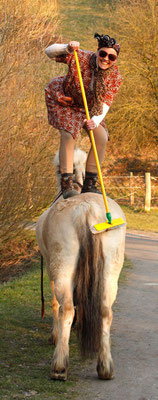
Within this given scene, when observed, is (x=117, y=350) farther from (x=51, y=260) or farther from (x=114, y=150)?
(x=114, y=150)

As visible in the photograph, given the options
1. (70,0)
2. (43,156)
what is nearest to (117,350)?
(43,156)

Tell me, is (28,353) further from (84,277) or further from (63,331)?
(84,277)

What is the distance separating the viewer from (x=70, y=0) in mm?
63281

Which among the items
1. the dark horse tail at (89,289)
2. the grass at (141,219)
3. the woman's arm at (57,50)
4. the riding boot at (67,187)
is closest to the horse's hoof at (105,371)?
the dark horse tail at (89,289)

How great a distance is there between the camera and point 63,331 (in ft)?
14.3

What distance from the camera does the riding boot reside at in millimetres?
4819

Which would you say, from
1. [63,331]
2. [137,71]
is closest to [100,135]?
[63,331]

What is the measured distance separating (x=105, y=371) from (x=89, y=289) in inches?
27.5

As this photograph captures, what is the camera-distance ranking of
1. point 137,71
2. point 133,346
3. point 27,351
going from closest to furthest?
1. point 27,351
2. point 133,346
3. point 137,71

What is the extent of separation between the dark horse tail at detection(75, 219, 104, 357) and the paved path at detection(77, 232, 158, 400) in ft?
1.09

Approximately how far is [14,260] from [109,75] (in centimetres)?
818

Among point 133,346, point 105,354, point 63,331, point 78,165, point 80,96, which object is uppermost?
point 80,96

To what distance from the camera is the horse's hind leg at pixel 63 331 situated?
14.3 ft

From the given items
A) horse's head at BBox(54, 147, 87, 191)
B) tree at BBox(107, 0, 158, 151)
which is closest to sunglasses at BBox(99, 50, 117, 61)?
horse's head at BBox(54, 147, 87, 191)
